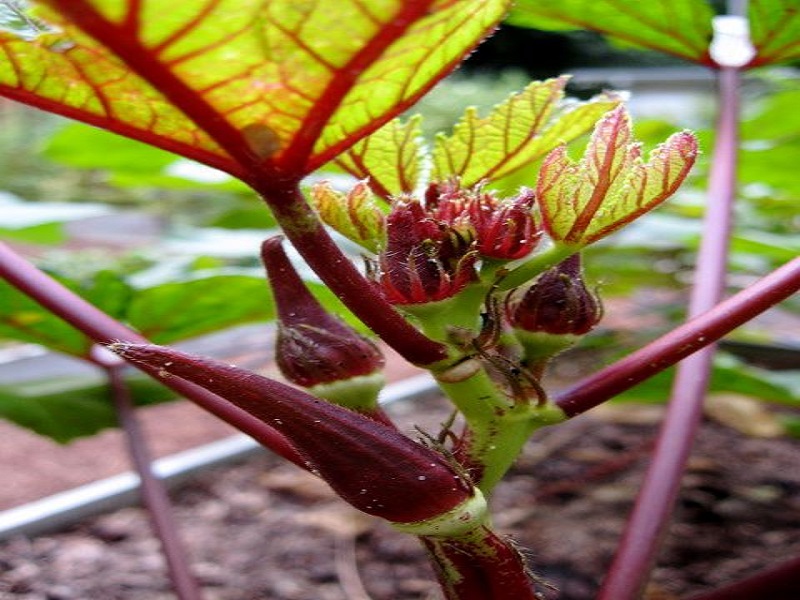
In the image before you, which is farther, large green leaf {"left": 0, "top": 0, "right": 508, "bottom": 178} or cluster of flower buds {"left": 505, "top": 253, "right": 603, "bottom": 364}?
cluster of flower buds {"left": 505, "top": 253, "right": 603, "bottom": 364}

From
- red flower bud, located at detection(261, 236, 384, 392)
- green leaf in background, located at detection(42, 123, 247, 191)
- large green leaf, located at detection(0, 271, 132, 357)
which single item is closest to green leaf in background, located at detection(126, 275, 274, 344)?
large green leaf, located at detection(0, 271, 132, 357)

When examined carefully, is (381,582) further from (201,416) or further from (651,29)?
(201,416)

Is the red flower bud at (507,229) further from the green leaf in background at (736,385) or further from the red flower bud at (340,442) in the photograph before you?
the green leaf in background at (736,385)

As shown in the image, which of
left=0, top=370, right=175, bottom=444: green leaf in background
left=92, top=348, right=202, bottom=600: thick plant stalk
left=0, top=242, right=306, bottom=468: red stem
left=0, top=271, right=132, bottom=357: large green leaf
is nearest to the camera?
left=0, top=242, right=306, bottom=468: red stem

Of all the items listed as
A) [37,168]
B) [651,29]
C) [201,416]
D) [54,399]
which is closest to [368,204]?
[651,29]

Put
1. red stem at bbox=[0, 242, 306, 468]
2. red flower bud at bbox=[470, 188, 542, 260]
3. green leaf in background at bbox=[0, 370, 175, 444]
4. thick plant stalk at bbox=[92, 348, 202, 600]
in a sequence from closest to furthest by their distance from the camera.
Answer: red flower bud at bbox=[470, 188, 542, 260] → red stem at bbox=[0, 242, 306, 468] → thick plant stalk at bbox=[92, 348, 202, 600] → green leaf in background at bbox=[0, 370, 175, 444]

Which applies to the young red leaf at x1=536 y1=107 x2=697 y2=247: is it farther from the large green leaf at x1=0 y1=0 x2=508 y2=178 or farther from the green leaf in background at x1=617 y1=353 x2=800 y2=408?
the green leaf in background at x1=617 y1=353 x2=800 y2=408

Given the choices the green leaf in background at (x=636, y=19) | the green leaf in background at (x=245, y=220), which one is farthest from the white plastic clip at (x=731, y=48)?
the green leaf in background at (x=245, y=220)

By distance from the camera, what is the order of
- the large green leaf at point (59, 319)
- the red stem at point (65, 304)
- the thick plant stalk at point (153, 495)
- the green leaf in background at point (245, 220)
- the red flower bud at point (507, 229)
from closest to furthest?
the red flower bud at point (507, 229) < the red stem at point (65, 304) < the thick plant stalk at point (153, 495) < the large green leaf at point (59, 319) < the green leaf in background at point (245, 220)

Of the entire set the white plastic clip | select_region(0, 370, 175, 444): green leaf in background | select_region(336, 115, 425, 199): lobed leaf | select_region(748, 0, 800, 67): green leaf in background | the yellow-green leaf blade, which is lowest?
the yellow-green leaf blade
